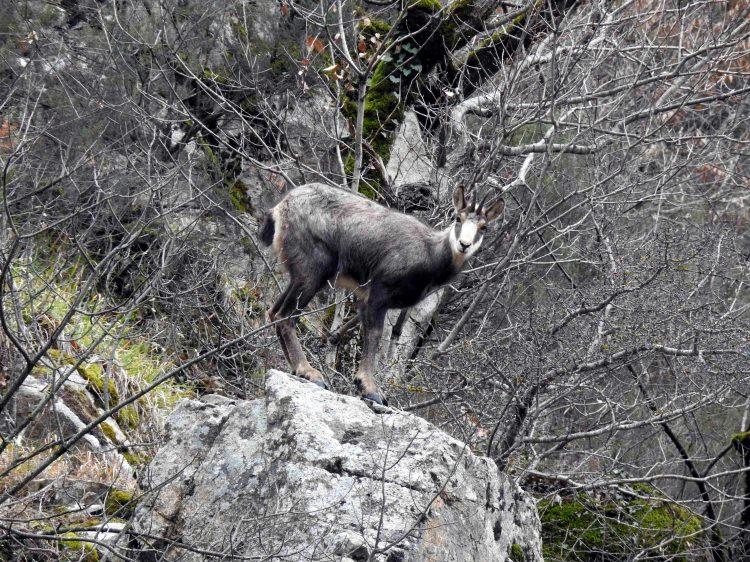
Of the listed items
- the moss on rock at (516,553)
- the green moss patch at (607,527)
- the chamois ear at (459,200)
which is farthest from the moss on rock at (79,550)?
the green moss patch at (607,527)

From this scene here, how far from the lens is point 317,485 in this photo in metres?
4.87

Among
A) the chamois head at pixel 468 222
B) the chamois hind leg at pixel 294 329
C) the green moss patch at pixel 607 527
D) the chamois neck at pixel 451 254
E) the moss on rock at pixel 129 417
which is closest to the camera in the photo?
the chamois hind leg at pixel 294 329

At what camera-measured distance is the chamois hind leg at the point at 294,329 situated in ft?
20.9

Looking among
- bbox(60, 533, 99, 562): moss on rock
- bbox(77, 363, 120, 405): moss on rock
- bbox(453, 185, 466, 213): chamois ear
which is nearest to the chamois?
bbox(453, 185, 466, 213): chamois ear

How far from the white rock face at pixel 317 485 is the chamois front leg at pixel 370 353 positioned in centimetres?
65

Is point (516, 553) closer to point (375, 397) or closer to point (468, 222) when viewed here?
point (375, 397)

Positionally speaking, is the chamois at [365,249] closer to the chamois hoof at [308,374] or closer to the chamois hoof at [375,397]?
the chamois hoof at [308,374]

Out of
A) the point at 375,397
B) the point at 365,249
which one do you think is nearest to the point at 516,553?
the point at 375,397

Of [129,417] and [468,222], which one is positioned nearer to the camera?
[468,222]

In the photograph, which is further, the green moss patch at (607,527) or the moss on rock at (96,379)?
the moss on rock at (96,379)

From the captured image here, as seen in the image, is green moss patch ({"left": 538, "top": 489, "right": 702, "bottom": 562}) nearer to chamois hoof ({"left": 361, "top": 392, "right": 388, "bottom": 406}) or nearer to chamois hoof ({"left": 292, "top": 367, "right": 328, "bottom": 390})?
chamois hoof ({"left": 361, "top": 392, "right": 388, "bottom": 406})

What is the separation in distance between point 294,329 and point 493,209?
162 centimetres

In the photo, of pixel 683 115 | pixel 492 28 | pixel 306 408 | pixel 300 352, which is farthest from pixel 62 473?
pixel 683 115

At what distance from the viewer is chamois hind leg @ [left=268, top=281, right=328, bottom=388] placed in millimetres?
6371
